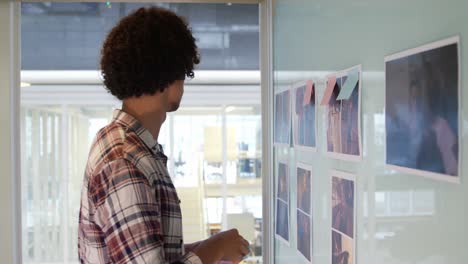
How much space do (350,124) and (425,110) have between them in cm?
34

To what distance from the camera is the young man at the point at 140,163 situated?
84cm

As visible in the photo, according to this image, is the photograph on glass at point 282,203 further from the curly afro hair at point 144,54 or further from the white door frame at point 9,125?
the white door frame at point 9,125

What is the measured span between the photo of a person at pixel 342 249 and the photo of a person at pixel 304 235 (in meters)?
0.22

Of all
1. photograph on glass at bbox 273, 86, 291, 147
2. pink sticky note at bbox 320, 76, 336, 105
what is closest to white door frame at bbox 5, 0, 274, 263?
photograph on glass at bbox 273, 86, 291, 147

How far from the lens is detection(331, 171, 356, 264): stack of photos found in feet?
3.52

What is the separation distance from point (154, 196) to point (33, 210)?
12.1 ft

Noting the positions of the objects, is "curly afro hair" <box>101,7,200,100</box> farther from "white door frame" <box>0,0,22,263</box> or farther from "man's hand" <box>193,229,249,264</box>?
"white door frame" <box>0,0,22,263</box>

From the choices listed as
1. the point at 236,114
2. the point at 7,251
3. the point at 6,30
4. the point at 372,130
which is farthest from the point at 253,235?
the point at 372,130

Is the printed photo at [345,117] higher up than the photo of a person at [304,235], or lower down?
higher up

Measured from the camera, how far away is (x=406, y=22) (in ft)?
2.69

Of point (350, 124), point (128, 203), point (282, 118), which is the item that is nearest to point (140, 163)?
point (128, 203)

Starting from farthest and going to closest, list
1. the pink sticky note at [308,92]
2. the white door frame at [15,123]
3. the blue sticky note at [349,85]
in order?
the white door frame at [15,123]
the pink sticky note at [308,92]
the blue sticky note at [349,85]

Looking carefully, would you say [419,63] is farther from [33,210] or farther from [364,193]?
[33,210]

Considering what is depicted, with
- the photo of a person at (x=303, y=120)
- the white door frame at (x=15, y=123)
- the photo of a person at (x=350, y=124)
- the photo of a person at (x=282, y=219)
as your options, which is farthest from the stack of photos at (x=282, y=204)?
the photo of a person at (x=350, y=124)
